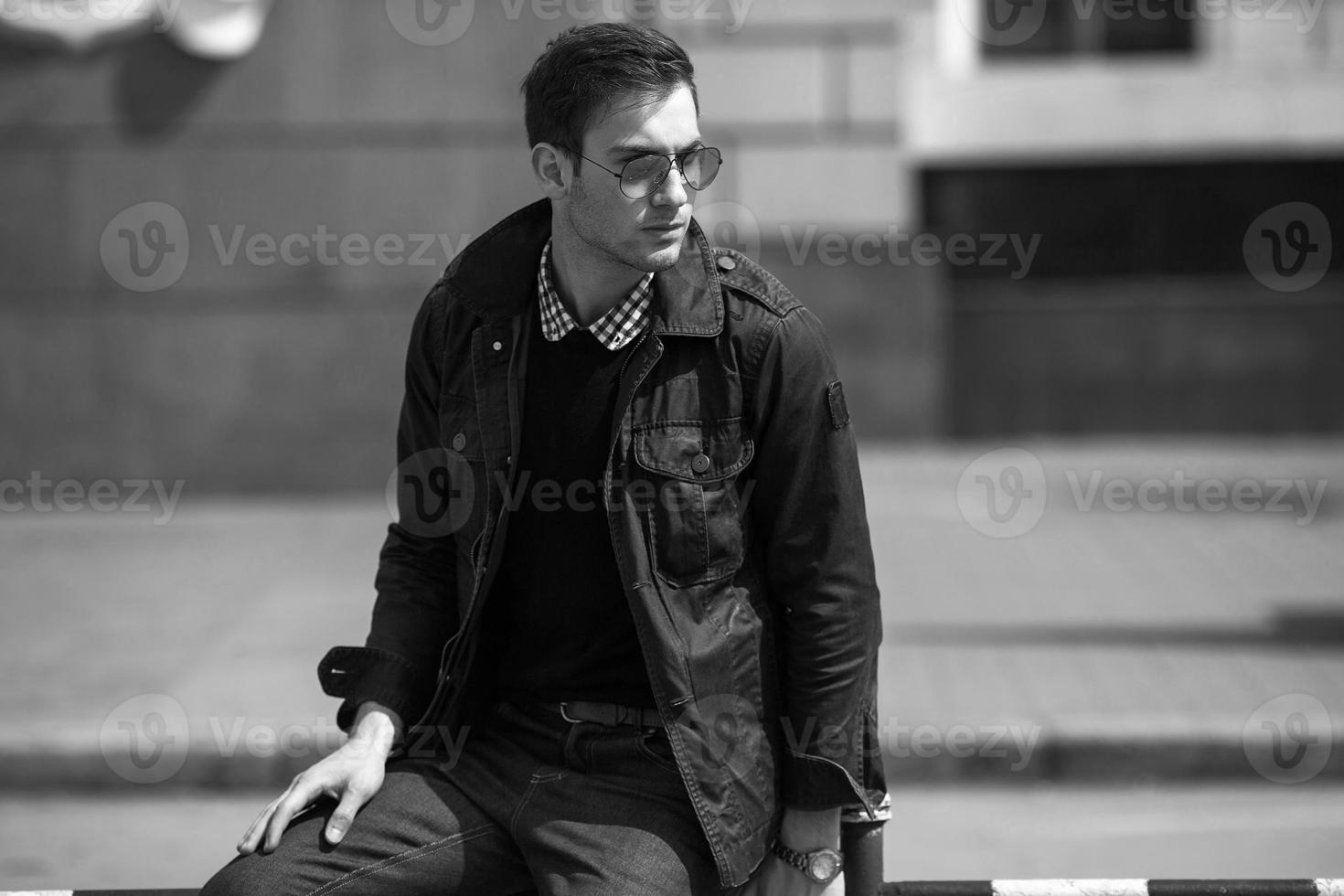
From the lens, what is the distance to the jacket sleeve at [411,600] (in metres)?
2.62

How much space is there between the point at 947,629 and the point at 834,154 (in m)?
4.04

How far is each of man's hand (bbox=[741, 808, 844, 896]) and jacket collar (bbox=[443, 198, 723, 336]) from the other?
29.8 inches

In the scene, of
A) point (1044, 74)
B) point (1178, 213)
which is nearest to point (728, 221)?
point (1044, 74)

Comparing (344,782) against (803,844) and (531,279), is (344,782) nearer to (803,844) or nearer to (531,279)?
(803,844)

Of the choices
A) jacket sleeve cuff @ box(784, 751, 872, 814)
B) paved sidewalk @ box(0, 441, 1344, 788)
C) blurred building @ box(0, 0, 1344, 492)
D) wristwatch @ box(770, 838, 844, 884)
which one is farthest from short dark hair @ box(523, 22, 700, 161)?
blurred building @ box(0, 0, 1344, 492)

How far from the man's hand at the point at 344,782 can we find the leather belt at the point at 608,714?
0.95 ft

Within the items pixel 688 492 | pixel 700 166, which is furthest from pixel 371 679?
pixel 700 166

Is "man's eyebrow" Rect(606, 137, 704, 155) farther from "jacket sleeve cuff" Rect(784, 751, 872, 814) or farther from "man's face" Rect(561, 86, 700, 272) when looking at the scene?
"jacket sleeve cuff" Rect(784, 751, 872, 814)

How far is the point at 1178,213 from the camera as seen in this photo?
36.9 feet

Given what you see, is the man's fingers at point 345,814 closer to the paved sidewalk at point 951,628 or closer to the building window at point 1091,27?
the paved sidewalk at point 951,628

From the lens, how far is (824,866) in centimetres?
241

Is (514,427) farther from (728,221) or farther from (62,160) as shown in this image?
(62,160)

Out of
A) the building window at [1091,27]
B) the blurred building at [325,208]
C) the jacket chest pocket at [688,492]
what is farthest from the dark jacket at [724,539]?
the building window at [1091,27]

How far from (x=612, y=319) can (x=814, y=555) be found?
50cm
